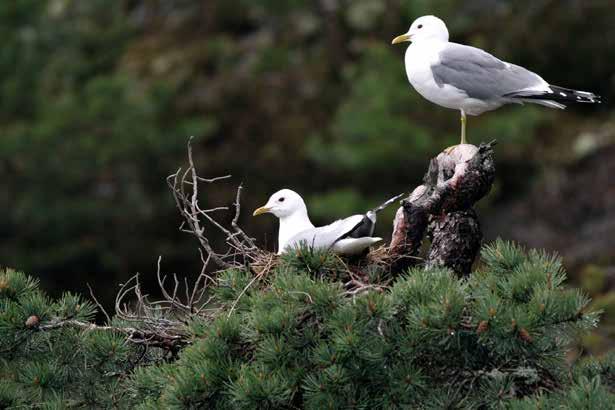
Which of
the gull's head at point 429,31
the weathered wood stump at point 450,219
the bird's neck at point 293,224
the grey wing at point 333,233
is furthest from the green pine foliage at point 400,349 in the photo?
the gull's head at point 429,31

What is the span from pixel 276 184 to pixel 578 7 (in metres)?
3.79

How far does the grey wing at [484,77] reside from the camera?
213 inches

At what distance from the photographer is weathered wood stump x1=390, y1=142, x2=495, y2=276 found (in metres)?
4.45

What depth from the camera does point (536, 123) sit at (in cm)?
1098

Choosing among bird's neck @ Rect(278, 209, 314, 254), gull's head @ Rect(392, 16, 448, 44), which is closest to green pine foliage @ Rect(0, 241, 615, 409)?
bird's neck @ Rect(278, 209, 314, 254)

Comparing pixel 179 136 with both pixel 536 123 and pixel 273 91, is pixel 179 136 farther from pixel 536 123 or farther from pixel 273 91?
pixel 536 123

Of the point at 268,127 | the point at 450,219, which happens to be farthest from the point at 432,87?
the point at 268,127

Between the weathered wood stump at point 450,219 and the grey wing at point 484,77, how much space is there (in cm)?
98

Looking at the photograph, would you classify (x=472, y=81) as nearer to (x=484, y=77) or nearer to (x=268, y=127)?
(x=484, y=77)

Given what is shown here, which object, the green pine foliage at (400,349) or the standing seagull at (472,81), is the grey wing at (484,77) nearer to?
the standing seagull at (472,81)

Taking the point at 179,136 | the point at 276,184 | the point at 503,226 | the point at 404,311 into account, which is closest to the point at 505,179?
the point at 503,226

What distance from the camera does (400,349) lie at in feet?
11.2

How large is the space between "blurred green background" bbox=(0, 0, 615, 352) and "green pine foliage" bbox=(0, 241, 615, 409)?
6.41 m

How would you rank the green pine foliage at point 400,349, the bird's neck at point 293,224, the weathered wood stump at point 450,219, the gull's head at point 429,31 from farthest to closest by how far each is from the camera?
the gull's head at point 429,31
the bird's neck at point 293,224
the weathered wood stump at point 450,219
the green pine foliage at point 400,349
